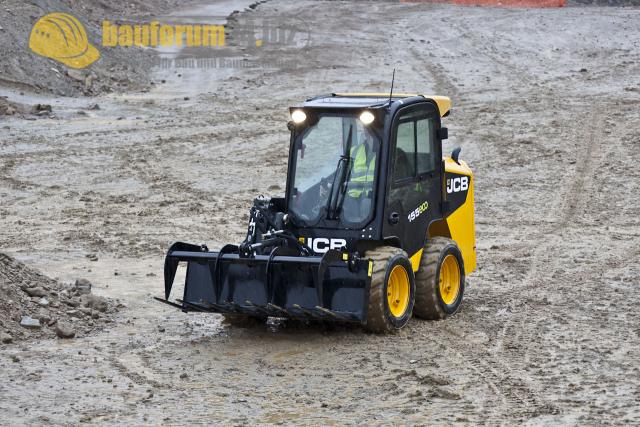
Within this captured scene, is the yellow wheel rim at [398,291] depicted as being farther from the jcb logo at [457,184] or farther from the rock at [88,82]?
the rock at [88,82]

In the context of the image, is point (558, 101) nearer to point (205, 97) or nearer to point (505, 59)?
point (505, 59)

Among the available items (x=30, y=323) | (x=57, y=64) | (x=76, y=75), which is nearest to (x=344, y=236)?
(x=30, y=323)

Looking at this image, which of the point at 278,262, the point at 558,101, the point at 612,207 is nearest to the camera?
the point at 278,262

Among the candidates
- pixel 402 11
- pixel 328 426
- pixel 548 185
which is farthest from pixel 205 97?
pixel 328 426

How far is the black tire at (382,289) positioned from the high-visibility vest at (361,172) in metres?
0.58

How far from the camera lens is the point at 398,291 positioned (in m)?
10.7

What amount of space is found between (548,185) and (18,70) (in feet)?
43.9

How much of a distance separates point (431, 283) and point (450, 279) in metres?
0.70

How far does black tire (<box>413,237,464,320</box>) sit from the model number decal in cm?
37

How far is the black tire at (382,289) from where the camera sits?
10156 mm

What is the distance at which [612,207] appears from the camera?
58.0 ft

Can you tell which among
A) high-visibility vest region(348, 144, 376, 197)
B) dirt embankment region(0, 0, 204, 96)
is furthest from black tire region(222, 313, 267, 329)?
dirt embankment region(0, 0, 204, 96)

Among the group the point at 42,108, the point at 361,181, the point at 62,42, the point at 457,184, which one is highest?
the point at 62,42

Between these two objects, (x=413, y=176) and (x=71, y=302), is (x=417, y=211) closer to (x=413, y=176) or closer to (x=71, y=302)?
(x=413, y=176)
